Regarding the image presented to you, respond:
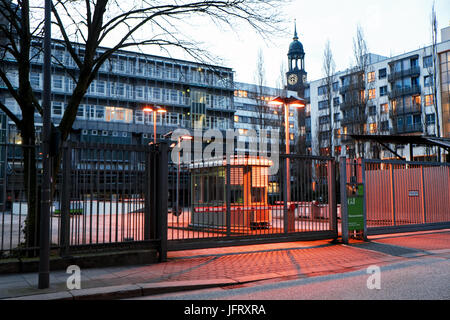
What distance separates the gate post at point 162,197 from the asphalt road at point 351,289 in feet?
8.91

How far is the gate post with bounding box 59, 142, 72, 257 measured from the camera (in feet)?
28.7

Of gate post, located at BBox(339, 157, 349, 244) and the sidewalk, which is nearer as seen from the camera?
the sidewalk

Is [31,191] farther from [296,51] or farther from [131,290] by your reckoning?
[296,51]

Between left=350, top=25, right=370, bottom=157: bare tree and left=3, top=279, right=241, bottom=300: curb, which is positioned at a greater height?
left=350, top=25, right=370, bottom=157: bare tree

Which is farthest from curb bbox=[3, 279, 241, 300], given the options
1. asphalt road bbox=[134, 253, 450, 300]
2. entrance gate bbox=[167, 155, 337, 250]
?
entrance gate bbox=[167, 155, 337, 250]

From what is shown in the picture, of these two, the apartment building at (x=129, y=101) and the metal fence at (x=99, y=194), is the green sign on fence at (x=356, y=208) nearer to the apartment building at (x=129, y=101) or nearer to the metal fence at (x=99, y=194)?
the metal fence at (x=99, y=194)

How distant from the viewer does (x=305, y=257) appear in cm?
1047

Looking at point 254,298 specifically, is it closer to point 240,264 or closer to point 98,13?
point 240,264

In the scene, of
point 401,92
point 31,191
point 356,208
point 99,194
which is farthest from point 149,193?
point 401,92

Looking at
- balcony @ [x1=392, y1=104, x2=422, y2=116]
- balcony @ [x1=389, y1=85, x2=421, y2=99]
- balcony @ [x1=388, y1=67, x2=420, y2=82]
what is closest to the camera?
balcony @ [x1=392, y1=104, x2=422, y2=116]

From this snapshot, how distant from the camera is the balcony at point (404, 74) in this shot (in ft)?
198

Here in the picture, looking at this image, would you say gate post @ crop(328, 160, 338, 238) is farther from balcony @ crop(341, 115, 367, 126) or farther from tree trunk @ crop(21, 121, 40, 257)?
balcony @ crop(341, 115, 367, 126)

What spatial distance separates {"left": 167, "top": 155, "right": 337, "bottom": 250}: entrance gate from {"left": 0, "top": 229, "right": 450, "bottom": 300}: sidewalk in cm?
42
